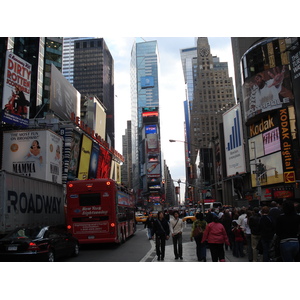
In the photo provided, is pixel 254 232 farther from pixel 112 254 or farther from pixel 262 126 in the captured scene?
pixel 262 126

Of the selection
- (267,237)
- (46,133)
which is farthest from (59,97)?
(267,237)

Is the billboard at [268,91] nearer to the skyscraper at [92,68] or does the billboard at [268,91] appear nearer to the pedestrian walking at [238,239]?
the pedestrian walking at [238,239]

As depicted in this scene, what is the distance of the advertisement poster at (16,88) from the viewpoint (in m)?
37.0

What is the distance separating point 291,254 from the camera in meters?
7.56

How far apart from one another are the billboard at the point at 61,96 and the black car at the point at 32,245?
38.2 metres

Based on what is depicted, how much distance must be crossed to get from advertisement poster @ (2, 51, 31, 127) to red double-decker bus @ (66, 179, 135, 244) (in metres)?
19.9

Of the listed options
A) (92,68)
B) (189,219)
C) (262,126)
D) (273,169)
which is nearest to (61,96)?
(189,219)

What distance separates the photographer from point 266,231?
1020 centimetres

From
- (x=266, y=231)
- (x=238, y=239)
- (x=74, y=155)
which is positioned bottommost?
(x=238, y=239)

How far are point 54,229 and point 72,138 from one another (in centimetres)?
3251

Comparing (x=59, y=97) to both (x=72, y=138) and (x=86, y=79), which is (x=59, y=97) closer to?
(x=72, y=138)

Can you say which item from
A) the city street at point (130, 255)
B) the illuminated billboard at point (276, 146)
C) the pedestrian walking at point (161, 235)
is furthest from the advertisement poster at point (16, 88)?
the illuminated billboard at point (276, 146)

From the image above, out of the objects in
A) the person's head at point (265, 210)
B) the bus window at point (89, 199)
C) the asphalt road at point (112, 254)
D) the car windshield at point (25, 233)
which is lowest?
the asphalt road at point (112, 254)

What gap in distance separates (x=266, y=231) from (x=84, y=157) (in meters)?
42.2
